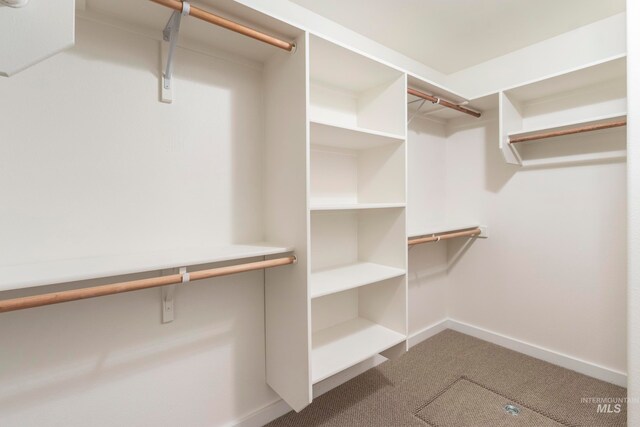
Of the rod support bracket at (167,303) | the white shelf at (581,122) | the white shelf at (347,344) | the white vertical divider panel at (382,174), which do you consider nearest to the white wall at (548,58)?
the white shelf at (581,122)

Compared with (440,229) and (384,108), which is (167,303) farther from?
(440,229)

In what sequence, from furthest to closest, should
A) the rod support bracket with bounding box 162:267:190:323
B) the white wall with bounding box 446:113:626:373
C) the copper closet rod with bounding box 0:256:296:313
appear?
the white wall with bounding box 446:113:626:373 < the rod support bracket with bounding box 162:267:190:323 < the copper closet rod with bounding box 0:256:296:313

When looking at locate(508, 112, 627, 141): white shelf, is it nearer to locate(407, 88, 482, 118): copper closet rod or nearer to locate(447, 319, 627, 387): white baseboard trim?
locate(407, 88, 482, 118): copper closet rod

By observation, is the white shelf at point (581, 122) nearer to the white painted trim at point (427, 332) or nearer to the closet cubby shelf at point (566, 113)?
the closet cubby shelf at point (566, 113)

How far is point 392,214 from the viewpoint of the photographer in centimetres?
183

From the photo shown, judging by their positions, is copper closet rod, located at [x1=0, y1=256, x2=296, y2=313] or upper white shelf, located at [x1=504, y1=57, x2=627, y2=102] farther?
upper white shelf, located at [x1=504, y1=57, x2=627, y2=102]

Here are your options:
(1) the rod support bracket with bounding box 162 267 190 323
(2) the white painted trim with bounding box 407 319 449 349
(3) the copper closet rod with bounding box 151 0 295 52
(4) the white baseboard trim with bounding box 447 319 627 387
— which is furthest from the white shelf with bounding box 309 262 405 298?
(4) the white baseboard trim with bounding box 447 319 627 387

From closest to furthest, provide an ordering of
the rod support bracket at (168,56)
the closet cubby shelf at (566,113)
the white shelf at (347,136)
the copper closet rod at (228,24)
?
the copper closet rod at (228,24)
the rod support bracket at (168,56)
the white shelf at (347,136)
the closet cubby shelf at (566,113)

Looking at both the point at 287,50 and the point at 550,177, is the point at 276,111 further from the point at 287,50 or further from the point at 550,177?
the point at 550,177

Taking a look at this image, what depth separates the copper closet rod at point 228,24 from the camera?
41.6 inches

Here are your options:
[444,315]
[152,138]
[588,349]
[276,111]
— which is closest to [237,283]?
[152,138]

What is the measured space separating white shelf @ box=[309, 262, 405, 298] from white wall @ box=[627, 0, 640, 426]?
3.45 feet

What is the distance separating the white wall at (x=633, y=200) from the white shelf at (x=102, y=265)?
1.64 meters

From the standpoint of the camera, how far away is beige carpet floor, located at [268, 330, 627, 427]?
1650mm
